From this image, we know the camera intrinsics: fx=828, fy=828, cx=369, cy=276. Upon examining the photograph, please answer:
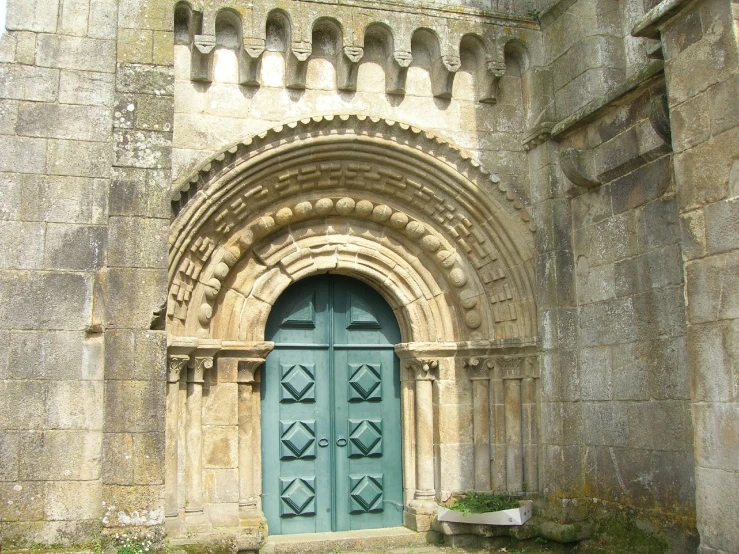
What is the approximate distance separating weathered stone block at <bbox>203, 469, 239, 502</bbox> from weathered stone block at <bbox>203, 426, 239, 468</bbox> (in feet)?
0.17

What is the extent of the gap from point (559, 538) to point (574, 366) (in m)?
1.30

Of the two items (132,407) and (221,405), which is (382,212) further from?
A: (132,407)

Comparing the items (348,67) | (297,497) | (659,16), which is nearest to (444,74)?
(348,67)

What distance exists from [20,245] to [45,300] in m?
0.40

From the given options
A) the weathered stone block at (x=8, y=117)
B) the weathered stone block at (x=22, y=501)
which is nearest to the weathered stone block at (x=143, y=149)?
the weathered stone block at (x=8, y=117)

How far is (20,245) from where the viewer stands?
5402 millimetres

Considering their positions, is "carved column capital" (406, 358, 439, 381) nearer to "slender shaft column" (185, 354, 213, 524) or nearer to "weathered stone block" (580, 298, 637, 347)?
"weathered stone block" (580, 298, 637, 347)

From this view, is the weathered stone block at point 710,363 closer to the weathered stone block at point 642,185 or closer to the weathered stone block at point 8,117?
the weathered stone block at point 642,185

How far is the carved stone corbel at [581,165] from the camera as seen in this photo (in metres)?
6.32

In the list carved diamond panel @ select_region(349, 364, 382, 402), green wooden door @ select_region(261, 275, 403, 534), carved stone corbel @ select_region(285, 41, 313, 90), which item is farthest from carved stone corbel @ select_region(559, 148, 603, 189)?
carved diamond panel @ select_region(349, 364, 382, 402)

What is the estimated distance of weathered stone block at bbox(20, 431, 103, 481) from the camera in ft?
17.2

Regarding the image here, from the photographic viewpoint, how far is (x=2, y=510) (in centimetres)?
516

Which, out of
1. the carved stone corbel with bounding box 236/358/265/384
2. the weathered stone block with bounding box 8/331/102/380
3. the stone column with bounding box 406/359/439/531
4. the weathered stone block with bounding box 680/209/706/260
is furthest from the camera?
the stone column with bounding box 406/359/439/531

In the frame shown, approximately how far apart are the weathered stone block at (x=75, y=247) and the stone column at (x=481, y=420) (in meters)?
3.12
